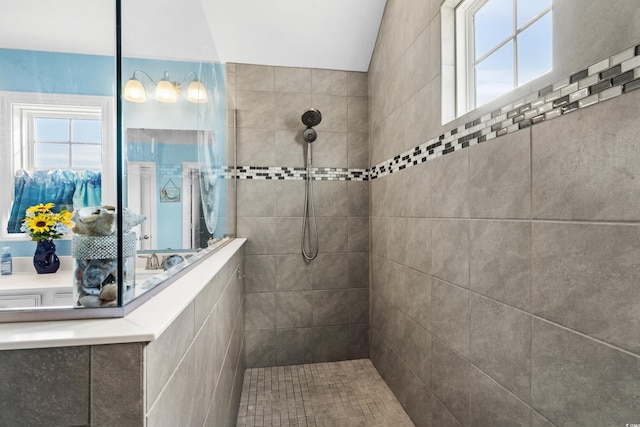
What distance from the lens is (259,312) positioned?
255 cm

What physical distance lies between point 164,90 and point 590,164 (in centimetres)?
129

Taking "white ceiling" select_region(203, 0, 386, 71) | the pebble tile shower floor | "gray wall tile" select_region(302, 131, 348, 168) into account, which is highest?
"white ceiling" select_region(203, 0, 386, 71)

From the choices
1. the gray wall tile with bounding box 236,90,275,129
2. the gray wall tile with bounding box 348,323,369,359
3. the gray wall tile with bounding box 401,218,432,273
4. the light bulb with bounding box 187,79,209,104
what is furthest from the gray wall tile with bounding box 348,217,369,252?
the light bulb with bounding box 187,79,209,104

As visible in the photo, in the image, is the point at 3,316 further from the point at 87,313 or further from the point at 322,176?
the point at 322,176

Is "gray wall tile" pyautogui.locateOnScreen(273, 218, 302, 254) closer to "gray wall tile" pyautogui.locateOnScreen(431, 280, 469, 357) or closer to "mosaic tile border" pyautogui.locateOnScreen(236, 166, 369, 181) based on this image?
"mosaic tile border" pyautogui.locateOnScreen(236, 166, 369, 181)

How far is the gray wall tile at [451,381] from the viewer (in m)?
1.34

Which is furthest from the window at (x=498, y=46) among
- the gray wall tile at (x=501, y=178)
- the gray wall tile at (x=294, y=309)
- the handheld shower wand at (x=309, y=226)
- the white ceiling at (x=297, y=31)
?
the gray wall tile at (x=294, y=309)

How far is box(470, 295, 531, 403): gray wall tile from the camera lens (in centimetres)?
103

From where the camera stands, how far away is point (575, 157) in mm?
857

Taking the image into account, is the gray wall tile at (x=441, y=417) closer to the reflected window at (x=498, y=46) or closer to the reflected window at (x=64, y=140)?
the reflected window at (x=498, y=46)

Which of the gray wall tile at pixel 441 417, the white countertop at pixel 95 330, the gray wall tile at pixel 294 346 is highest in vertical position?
the white countertop at pixel 95 330

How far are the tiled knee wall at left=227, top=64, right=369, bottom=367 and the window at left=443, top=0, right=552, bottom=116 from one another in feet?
3.92

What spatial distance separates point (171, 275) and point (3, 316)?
1.32ft

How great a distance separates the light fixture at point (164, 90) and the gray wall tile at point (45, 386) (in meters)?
0.53
